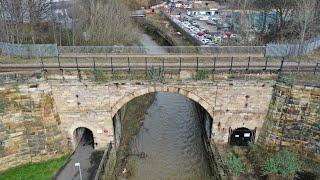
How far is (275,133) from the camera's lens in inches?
832

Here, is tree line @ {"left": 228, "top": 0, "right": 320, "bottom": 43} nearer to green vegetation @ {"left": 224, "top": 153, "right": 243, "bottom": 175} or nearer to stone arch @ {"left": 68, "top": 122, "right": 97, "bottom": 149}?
green vegetation @ {"left": 224, "top": 153, "right": 243, "bottom": 175}

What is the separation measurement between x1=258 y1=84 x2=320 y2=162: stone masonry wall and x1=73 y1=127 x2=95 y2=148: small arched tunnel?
43.5 feet

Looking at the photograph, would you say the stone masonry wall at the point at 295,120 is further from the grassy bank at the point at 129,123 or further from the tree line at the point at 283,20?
the tree line at the point at 283,20

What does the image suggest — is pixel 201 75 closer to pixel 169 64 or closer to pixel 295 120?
pixel 169 64

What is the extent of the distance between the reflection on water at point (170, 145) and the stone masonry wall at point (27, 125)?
20.6 feet

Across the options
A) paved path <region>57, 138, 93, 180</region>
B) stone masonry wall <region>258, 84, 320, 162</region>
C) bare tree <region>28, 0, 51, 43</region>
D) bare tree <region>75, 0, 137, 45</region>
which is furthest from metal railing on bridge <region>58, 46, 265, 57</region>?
bare tree <region>28, 0, 51, 43</region>

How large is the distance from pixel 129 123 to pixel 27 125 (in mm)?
9774

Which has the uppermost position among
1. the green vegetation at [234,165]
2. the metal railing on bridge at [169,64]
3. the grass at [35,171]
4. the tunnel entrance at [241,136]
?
the metal railing on bridge at [169,64]

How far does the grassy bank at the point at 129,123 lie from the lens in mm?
22438

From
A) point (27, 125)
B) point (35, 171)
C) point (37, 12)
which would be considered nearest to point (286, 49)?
point (27, 125)

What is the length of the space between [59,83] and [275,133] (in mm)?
15148

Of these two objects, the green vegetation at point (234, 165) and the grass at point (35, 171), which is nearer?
the green vegetation at point (234, 165)

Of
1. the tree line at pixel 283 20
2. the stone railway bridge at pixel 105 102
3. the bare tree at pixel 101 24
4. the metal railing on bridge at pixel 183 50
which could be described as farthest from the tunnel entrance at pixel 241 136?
the bare tree at pixel 101 24

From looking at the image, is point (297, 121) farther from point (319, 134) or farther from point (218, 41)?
point (218, 41)
